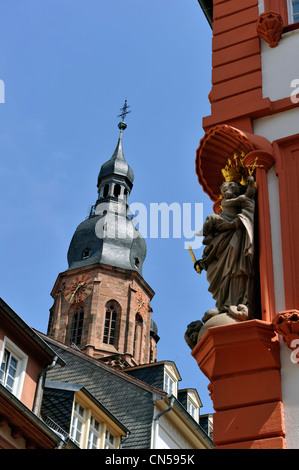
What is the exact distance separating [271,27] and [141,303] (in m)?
59.1

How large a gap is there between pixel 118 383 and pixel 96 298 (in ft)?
128

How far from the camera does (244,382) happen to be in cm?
785

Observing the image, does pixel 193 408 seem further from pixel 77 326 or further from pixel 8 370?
pixel 77 326

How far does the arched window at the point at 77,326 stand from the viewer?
65800 mm

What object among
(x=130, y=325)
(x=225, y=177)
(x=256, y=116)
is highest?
(x=130, y=325)

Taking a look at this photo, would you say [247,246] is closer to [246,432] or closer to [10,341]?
[246,432]

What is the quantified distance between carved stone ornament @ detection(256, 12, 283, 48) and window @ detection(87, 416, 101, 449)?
563 inches

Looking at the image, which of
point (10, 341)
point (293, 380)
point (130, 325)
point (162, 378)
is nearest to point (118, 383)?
point (162, 378)

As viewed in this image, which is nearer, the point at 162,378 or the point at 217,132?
the point at 217,132

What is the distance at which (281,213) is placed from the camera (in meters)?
8.93

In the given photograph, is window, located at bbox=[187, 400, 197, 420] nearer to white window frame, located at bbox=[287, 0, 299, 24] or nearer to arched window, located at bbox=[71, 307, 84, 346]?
white window frame, located at bbox=[287, 0, 299, 24]

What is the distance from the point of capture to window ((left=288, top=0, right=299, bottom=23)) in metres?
11.0

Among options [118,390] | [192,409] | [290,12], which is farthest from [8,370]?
[192,409]

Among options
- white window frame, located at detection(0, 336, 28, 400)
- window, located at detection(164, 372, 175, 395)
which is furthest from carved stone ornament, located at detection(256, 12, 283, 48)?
window, located at detection(164, 372, 175, 395)
